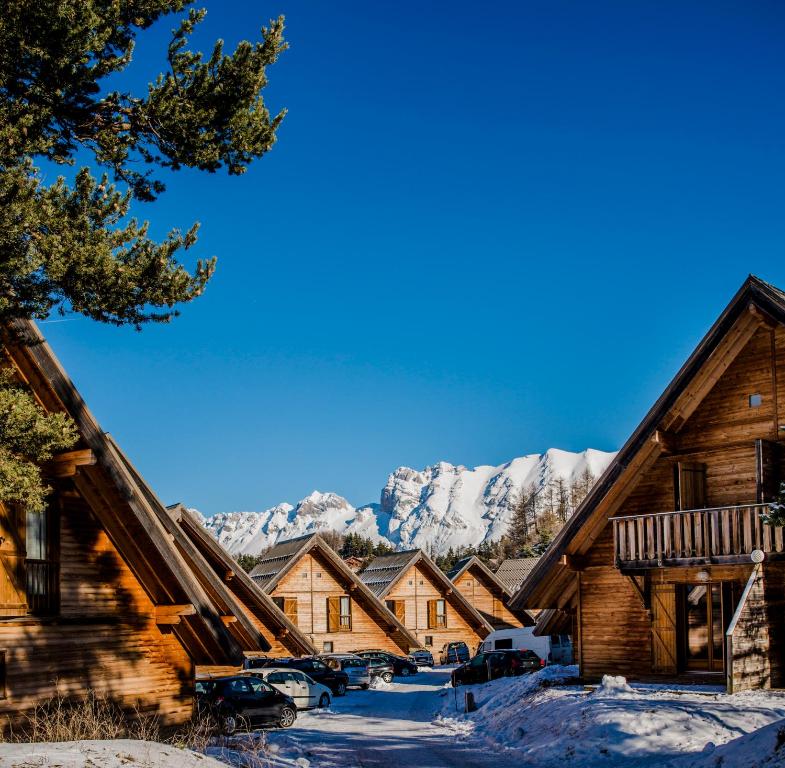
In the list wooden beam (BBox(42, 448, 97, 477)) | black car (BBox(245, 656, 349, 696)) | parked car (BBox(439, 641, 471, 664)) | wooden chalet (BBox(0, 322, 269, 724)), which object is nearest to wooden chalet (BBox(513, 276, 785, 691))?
wooden chalet (BBox(0, 322, 269, 724))

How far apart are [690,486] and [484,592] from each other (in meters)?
45.4

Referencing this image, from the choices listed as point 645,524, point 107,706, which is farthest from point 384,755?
point 645,524

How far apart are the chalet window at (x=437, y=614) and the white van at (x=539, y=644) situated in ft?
52.8

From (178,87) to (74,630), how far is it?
9503 millimetres

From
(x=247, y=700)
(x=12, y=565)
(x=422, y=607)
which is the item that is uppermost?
(x=12, y=565)

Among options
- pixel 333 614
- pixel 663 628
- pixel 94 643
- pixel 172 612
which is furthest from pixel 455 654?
pixel 94 643

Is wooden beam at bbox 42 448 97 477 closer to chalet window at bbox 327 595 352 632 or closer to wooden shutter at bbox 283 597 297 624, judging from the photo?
wooden shutter at bbox 283 597 297 624

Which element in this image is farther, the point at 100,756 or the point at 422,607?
the point at 422,607

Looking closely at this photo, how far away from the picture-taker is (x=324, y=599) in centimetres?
5572

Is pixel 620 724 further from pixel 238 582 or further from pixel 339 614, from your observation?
pixel 339 614

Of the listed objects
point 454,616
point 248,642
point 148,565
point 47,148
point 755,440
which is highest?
point 47,148

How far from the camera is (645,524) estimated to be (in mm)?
25344

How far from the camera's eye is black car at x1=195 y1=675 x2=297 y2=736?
2678cm

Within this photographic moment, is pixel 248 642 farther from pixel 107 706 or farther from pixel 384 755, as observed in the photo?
pixel 384 755
